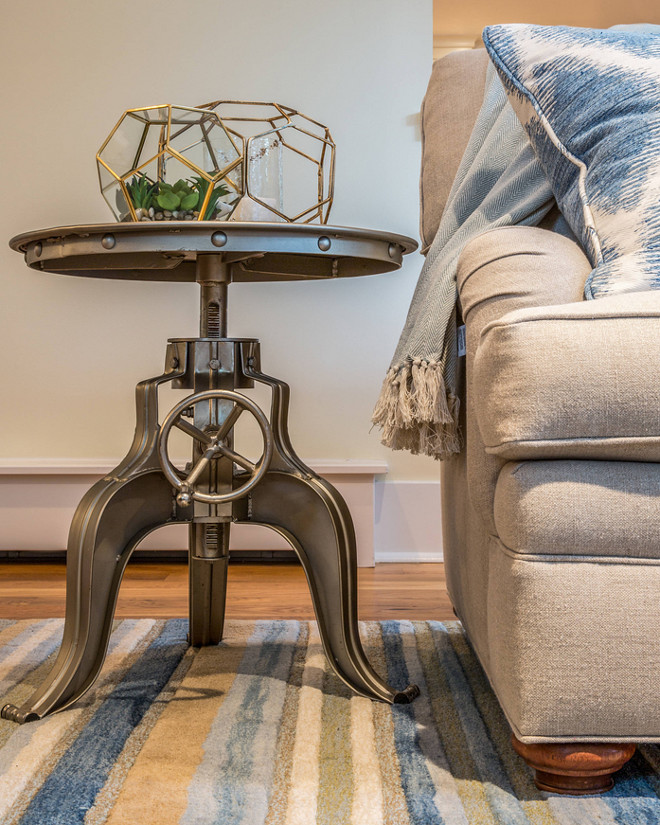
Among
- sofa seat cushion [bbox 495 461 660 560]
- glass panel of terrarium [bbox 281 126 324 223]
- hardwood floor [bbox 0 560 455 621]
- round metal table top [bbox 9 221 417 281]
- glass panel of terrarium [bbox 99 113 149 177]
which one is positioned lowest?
hardwood floor [bbox 0 560 455 621]

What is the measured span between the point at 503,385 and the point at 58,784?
0.57 m

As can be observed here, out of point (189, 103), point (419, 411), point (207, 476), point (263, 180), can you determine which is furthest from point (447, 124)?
point (189, 103)

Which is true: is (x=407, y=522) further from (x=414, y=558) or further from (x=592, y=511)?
(x=592, y=511)

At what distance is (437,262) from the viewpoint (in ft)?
4.07

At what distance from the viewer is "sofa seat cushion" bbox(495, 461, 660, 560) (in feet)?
2.42

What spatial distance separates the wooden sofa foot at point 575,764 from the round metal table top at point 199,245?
58 centimetres

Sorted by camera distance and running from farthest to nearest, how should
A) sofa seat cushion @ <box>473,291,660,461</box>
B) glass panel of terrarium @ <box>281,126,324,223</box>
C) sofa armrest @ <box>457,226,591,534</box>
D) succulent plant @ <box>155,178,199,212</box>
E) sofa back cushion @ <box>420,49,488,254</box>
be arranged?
glass panel of terrarium @ <box>281,126,324,223</box> → sofa back cushion @ <box>420,49,488,254</box> → succulent plant @ <box>155,178,199,212</box> → sofa armrest @ <box>457,226,591,534</box> → sofa seat cushion @ <box>473,291,660,461</box>

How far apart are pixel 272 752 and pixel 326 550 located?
0.27 m

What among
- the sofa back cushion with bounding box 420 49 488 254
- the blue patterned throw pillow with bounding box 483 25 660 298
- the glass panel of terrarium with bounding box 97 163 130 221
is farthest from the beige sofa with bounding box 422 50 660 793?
the sofa back cushion with bounding box 420 49 488 254

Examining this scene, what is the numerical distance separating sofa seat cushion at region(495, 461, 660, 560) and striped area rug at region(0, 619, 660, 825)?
242 mm

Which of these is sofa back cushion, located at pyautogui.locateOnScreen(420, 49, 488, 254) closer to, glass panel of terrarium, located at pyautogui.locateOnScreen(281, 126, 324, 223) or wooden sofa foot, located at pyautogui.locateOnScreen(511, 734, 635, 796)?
glass panel of terrarium, located at pyautogui.locateOnScreen(281, 126, 324, 223)

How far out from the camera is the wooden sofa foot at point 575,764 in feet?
2.56

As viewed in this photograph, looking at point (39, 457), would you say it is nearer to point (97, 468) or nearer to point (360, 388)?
point (97, 468)

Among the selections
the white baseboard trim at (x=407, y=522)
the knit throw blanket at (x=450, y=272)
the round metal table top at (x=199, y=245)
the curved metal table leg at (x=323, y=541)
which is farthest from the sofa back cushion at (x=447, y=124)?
the white baseboard trim at (x=407, y=522)
